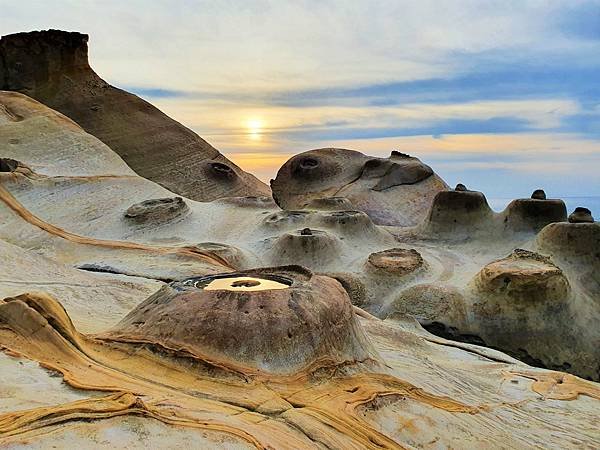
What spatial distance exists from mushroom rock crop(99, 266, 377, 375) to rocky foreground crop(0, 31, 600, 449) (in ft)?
0.04

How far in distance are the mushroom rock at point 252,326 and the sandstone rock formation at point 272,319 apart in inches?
0.5

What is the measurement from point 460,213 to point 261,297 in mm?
9140

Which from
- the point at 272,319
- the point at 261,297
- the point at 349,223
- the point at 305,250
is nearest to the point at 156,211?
the point at 305,250

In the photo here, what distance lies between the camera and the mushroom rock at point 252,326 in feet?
12.9

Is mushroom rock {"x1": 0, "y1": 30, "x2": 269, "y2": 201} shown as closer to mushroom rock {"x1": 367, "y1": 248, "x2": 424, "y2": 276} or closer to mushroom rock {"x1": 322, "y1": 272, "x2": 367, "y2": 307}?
mushroom rock {"x1": 367, "y1": 248, "x2": 424, "y2": 276}

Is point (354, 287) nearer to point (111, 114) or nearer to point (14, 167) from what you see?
point (14, 167)

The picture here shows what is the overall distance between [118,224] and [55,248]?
2062 mm

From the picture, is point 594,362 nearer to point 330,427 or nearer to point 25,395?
point 330,427

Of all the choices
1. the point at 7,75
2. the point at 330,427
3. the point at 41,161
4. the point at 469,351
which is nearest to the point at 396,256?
the point at 469,351

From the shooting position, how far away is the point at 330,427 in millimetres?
3436

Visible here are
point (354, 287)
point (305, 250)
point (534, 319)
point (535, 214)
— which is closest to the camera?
point (534, 319)

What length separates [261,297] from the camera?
4219mm

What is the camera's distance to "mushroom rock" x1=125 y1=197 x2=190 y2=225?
12.3 metres

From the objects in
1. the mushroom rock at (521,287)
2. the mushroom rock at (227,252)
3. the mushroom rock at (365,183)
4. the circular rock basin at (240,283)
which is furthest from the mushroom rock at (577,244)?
the circular rock basin at (240,283)
